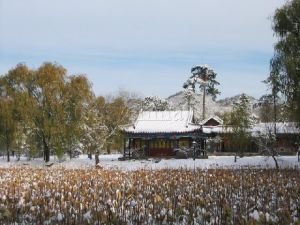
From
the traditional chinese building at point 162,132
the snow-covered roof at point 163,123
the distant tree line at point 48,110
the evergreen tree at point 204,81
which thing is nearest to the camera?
the distant tree line at point 48,110

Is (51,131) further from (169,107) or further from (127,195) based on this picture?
(169,107)

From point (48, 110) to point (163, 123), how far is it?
1140cm

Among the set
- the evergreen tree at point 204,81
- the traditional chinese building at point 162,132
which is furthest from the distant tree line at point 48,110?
the evergreen tree at point 204,81

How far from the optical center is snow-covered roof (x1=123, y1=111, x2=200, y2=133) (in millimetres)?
42188

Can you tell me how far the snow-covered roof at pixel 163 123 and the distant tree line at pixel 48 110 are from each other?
405 centimetres

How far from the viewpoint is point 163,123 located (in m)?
44.2

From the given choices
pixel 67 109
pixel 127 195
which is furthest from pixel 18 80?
pixel 127 195

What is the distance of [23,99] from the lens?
3862cm

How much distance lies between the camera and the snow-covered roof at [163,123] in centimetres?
4219

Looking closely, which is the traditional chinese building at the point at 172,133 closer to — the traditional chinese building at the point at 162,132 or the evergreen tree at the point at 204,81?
the traditional chinese building at the point at 162,132

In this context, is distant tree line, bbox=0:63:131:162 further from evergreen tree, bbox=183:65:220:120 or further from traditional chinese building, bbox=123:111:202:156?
evergreen tree, bbox=183:65:220:120

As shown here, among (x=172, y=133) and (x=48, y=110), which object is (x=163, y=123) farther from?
(x=48, y=110)

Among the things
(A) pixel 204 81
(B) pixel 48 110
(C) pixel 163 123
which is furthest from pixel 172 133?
(A) pixel 204 81

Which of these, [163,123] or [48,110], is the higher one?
[48,110]
